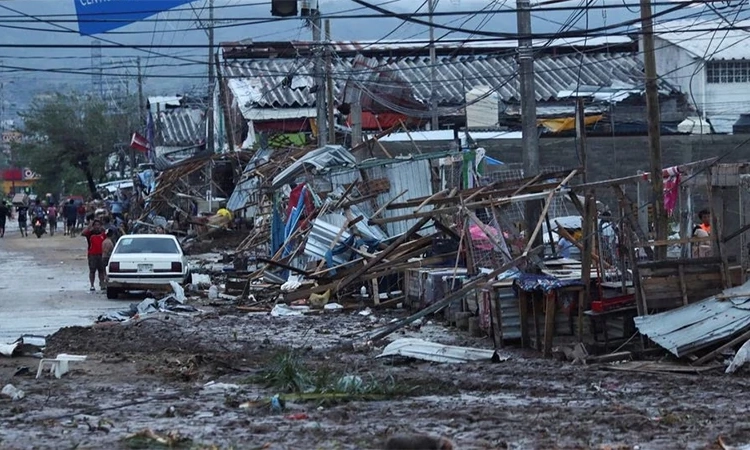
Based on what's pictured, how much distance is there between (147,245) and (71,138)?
58.8 m

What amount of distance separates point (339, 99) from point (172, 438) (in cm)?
3668

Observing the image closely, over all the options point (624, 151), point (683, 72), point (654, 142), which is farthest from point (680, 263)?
point (683, 72)

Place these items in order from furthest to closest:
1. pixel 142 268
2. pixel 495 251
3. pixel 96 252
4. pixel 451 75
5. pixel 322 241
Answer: pixel 451 75
pixel 96 252
pixel 142 268
pixel 322 241
pixel 495 251

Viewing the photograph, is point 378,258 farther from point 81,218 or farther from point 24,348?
point 81,218

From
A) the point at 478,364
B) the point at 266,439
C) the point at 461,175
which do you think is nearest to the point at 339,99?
the point at 461,175

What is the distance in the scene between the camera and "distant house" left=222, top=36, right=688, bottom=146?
1604 inches

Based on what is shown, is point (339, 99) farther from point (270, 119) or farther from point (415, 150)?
point (415, 150)

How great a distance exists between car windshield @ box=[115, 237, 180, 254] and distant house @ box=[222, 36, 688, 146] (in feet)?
34.1

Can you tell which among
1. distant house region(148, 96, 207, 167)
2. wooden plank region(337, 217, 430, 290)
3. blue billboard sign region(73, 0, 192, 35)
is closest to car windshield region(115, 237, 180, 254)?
wooden plank region(337, 217, 430, 290)

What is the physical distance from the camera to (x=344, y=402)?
12.1 metres

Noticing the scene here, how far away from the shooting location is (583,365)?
14.7 metres

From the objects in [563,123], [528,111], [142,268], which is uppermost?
[563,123]

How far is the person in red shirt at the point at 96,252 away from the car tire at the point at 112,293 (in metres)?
1.64

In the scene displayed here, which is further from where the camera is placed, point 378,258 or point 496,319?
point 378,258
